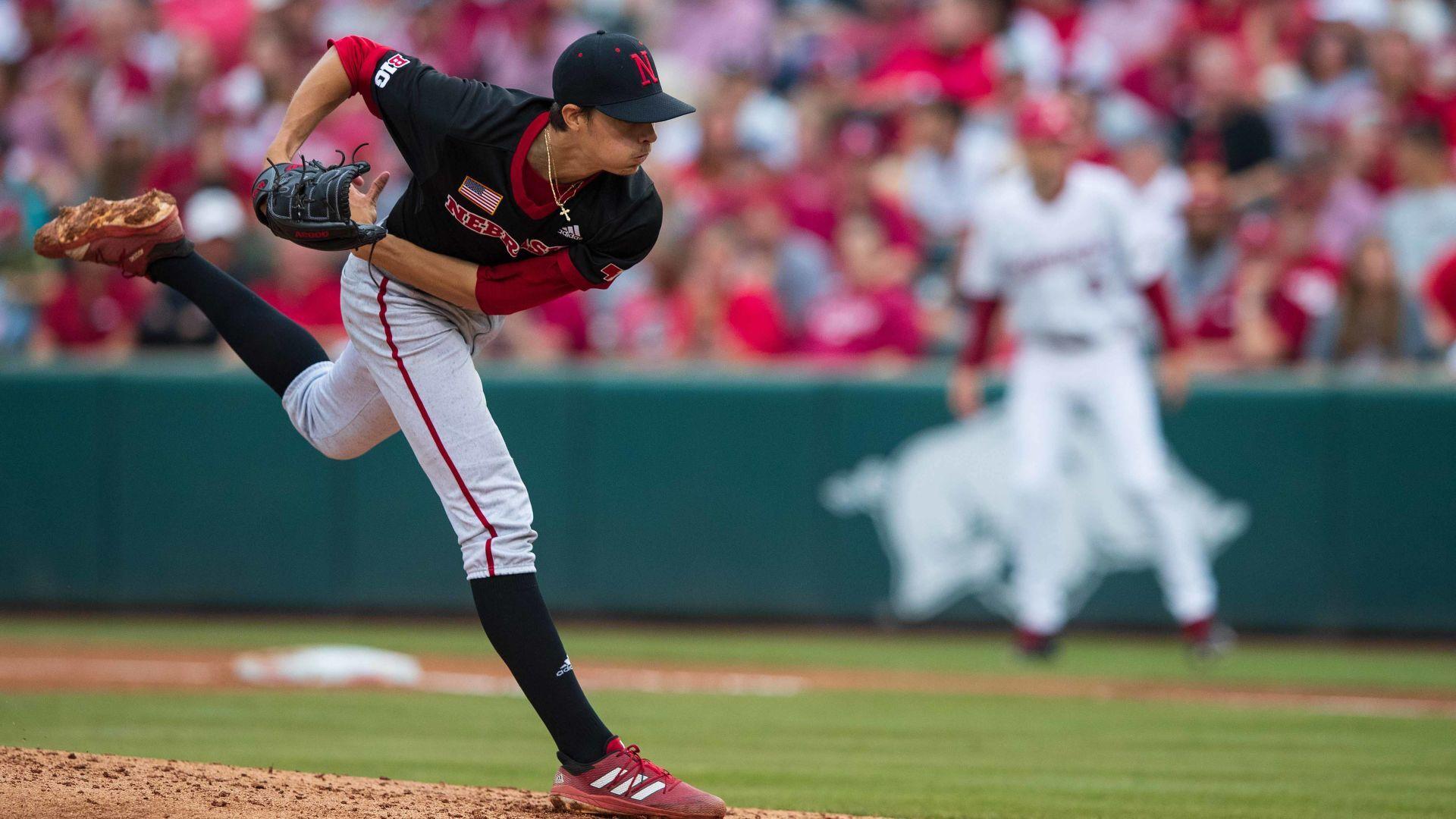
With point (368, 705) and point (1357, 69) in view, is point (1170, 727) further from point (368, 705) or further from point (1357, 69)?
point (1357, 69)

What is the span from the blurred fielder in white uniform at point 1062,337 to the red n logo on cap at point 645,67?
4.53 meters

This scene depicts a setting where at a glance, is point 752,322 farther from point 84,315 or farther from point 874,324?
point 84,315

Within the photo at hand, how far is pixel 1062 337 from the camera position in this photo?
8141 mm

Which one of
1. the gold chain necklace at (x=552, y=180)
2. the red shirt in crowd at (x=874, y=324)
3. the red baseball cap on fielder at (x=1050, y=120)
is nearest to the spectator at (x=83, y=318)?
the red shirt in crowd at (x=874, y=324)

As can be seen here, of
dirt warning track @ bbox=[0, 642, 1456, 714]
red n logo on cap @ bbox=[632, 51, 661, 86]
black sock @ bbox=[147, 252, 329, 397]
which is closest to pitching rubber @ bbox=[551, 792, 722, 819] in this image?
black sock @ bbox=[147, 252, 329, 397]

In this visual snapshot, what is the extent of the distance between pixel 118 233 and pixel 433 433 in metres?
1.09

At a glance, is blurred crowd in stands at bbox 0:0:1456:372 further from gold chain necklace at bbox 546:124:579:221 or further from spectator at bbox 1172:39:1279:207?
gold chain necklace at bbox 546:124:579:221

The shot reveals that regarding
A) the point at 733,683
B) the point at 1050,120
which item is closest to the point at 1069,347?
the point at 1050,120

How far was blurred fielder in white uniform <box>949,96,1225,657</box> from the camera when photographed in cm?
798

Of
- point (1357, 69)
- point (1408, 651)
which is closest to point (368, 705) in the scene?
point (1408, 651)

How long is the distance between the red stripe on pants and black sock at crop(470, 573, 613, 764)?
0.07 m

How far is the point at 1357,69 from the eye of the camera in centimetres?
1064

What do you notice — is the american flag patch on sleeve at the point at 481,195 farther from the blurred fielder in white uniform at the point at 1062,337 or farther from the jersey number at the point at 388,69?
the blurred fielder in white uniform at the point at 1062,337

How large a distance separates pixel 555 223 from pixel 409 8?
9958 millimetres
